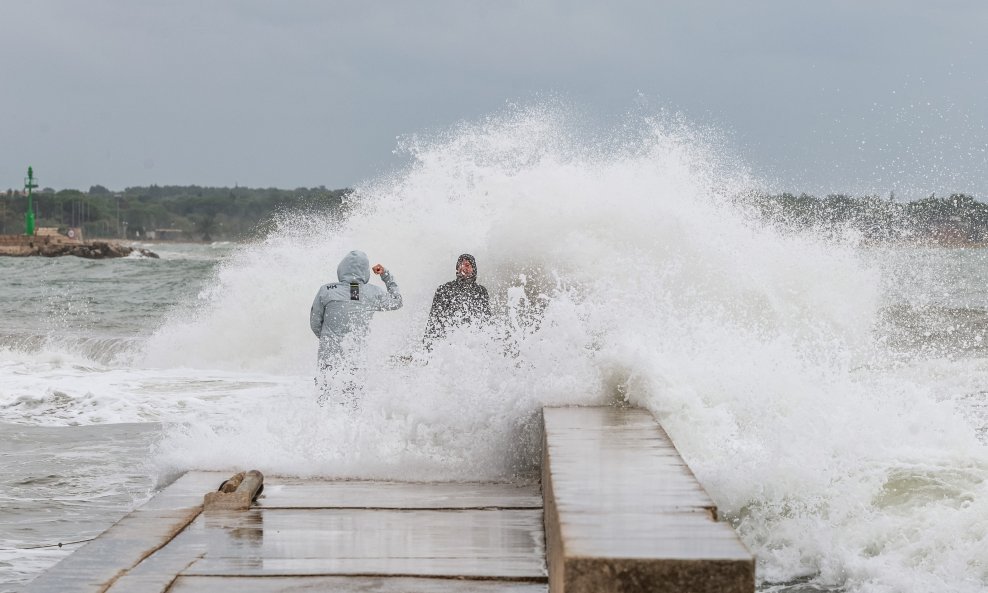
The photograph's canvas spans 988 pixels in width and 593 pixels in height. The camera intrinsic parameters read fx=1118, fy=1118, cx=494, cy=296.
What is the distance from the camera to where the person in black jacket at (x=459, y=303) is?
8.59 metres

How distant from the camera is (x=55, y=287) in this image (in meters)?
43.8

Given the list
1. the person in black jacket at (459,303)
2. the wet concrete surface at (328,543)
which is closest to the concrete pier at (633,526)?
the wet concrete surface at (328,543)

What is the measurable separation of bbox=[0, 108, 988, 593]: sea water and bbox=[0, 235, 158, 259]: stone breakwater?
83828mm

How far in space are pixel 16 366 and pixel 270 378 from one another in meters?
3.71

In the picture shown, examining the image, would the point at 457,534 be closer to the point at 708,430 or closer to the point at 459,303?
the point at 708,430

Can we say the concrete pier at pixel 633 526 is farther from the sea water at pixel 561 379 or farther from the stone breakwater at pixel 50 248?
the stone breakwater at pixel 50 248

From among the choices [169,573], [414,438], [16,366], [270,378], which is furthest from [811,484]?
[16,366]

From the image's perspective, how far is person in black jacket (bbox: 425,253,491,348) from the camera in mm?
8594

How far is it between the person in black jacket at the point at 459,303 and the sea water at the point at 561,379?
39 centimetres

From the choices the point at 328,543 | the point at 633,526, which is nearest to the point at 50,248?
the point at 328,543

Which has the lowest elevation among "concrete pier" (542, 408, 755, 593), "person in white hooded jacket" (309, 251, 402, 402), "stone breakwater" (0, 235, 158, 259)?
"stone breakwater" (0, 235, 158, 259)

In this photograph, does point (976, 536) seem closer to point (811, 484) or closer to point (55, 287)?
point (811, 484)

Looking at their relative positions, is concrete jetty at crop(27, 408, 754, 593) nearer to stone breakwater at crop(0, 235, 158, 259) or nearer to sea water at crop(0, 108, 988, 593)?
sea water at crop(0, 108, 988, 593)

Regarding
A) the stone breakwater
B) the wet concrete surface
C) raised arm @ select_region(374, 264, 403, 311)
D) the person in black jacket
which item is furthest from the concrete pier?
the stone breakwater
